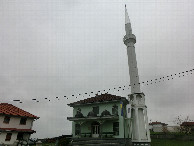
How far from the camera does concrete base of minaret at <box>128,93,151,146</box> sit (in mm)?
31938


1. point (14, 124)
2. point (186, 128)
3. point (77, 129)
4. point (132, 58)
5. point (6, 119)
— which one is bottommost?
point (186, 128)

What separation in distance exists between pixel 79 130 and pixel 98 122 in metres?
4.52

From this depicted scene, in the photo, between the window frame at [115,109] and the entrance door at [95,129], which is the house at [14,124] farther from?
the window frame at [115,109]

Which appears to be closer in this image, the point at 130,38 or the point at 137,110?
the point at 137,110

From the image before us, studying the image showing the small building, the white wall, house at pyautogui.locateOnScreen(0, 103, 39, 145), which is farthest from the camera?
the small building

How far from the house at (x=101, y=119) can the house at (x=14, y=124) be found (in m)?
10.9

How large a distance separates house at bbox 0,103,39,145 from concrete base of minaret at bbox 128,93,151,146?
70.9 ft

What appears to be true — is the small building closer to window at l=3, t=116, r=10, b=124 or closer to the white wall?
the white wall

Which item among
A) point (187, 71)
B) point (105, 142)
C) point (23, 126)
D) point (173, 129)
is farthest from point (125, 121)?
point (173, 129)

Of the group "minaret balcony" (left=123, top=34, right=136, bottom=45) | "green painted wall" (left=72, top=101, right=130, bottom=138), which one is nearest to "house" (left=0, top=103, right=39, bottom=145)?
"green painted wall" (left=72, top=101, right=130, bottom=138)

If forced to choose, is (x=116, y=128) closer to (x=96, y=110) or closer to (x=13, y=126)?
(x=96, y=110)

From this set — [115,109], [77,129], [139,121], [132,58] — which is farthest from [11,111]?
[132,58]

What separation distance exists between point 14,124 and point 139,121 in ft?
83.9

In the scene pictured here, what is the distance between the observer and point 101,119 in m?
31.0
